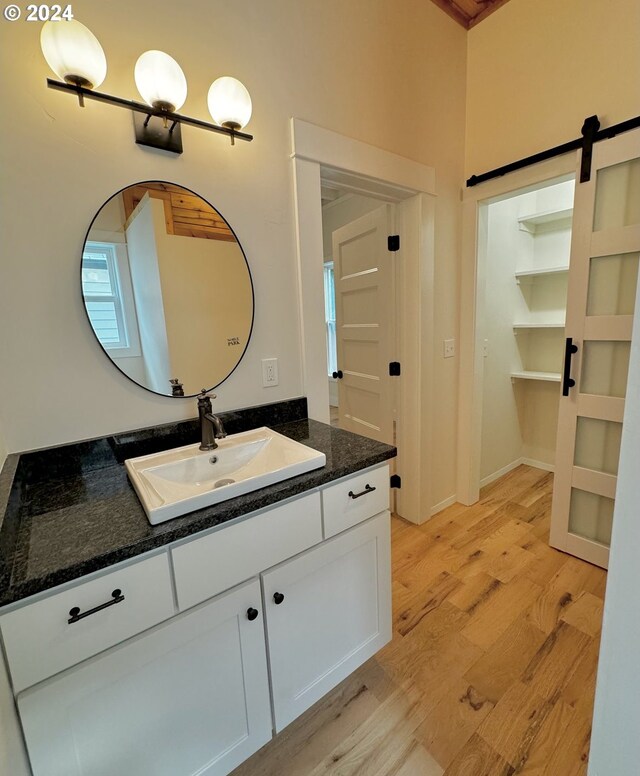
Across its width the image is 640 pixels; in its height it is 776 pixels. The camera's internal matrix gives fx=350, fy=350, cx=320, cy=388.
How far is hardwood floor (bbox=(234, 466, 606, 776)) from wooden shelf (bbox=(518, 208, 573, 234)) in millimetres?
2332

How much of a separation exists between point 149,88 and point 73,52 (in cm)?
19

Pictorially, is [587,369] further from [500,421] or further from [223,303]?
[223,303]

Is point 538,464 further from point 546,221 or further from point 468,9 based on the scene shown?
point 468,9

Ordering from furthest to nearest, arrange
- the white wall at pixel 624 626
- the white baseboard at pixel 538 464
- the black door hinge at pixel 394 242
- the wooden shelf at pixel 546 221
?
the white baseboard at pixel 538 464
the wooden shelf at pixel 546 221
the black door hinge at pixel 394 242
the white wall at pixel 624 626

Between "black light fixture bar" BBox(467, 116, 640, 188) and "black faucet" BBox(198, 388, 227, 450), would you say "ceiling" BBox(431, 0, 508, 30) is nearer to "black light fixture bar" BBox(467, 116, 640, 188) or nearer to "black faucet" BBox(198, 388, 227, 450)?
"black light fixture bar" BBox(467, 116, 640, 188)

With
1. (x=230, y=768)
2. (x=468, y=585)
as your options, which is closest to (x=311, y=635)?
(x=230, y=768)

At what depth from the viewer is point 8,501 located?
2.64 ft

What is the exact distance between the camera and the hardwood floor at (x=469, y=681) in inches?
43.3

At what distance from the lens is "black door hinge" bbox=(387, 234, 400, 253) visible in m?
2.09

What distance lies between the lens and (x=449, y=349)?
2.29m

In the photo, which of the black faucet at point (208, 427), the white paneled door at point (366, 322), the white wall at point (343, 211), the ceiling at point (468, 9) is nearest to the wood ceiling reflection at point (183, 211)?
the black faucet at point (208, 427)

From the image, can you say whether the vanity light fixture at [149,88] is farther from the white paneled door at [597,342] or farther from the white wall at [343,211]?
the white wall at [343,211]

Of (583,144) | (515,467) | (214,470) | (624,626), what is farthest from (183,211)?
(515,467)

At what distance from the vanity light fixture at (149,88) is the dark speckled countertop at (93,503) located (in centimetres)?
101
